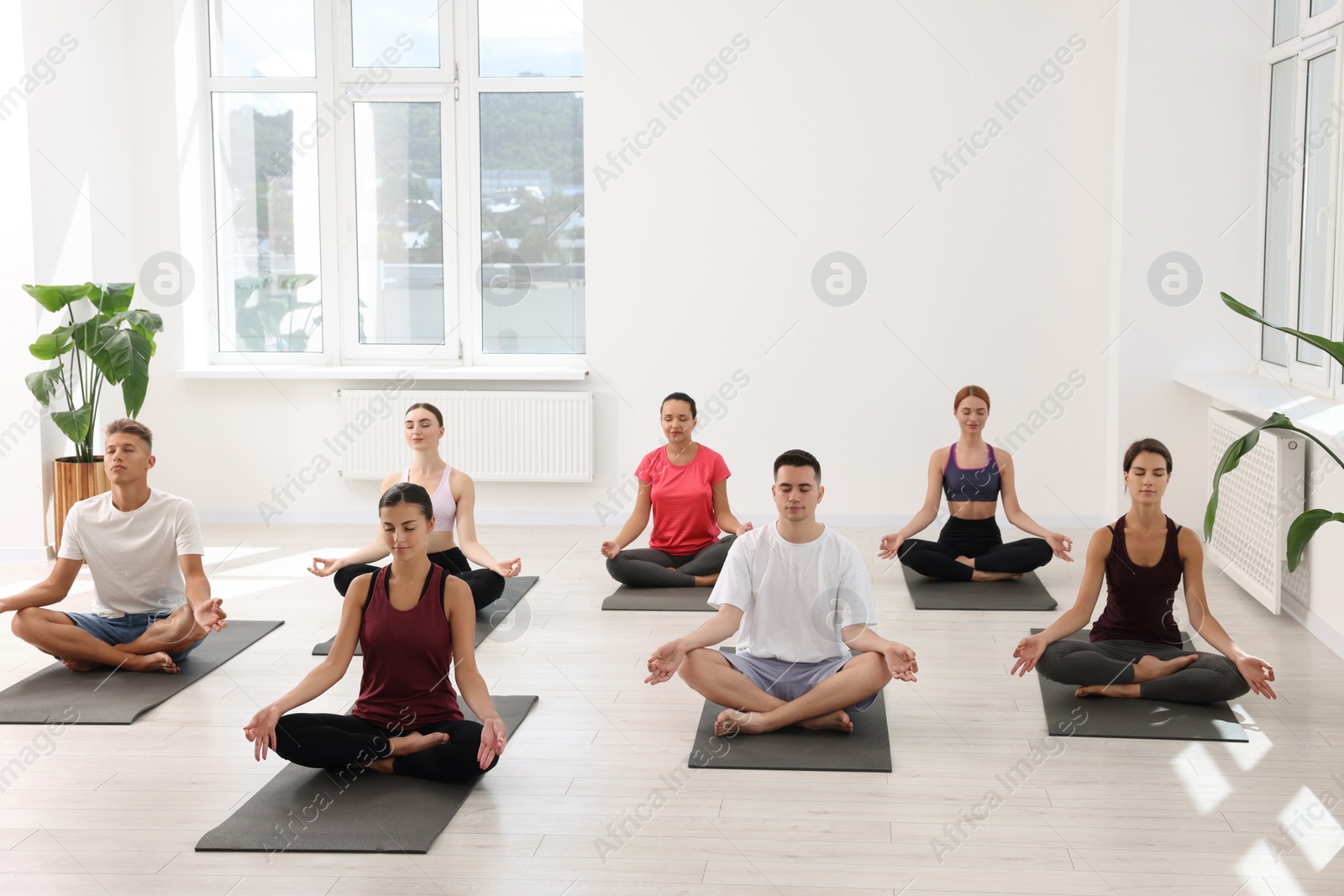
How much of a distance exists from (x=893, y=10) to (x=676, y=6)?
1069mm

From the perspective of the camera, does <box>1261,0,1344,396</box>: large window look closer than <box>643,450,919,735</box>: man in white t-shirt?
No

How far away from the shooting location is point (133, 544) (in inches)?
151

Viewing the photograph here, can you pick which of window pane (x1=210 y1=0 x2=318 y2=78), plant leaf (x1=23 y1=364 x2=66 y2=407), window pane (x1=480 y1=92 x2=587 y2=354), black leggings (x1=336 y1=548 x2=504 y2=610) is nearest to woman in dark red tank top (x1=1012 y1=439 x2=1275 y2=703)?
black leggings (x1=336 y1=548 x2=504 y2=610)

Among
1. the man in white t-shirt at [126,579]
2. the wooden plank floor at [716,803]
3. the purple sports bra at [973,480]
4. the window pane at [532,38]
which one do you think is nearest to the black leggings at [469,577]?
the wooden plank floor at [716,803]

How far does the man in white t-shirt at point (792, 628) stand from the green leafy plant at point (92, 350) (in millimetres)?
3287

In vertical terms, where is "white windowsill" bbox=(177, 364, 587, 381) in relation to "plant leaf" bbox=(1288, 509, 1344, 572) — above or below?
above

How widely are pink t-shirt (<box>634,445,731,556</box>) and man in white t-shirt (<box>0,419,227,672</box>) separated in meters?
1.85

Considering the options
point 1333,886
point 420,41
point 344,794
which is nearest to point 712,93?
point 420,41

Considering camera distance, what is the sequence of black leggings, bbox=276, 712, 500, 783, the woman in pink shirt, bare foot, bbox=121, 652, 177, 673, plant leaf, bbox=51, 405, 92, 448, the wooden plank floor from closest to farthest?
1. the wooden plank floor
2. black leggings, bbox=276, 712, 500, 783
3. bare foot, bbox=121, 652, 177, 673
4. the woman in pink shirt
5. plant leaf, bbox=51, 405, 92, 448

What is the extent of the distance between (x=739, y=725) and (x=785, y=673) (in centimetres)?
19

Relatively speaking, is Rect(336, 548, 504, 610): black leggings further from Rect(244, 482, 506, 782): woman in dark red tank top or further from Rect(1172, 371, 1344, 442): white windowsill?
Rect(1172, 371, 1344, 442): white windowsill

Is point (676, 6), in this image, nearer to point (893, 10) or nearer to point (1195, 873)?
point (893, 10)

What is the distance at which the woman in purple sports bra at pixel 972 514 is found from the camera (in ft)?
16.3

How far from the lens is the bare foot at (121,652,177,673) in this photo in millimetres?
3861
